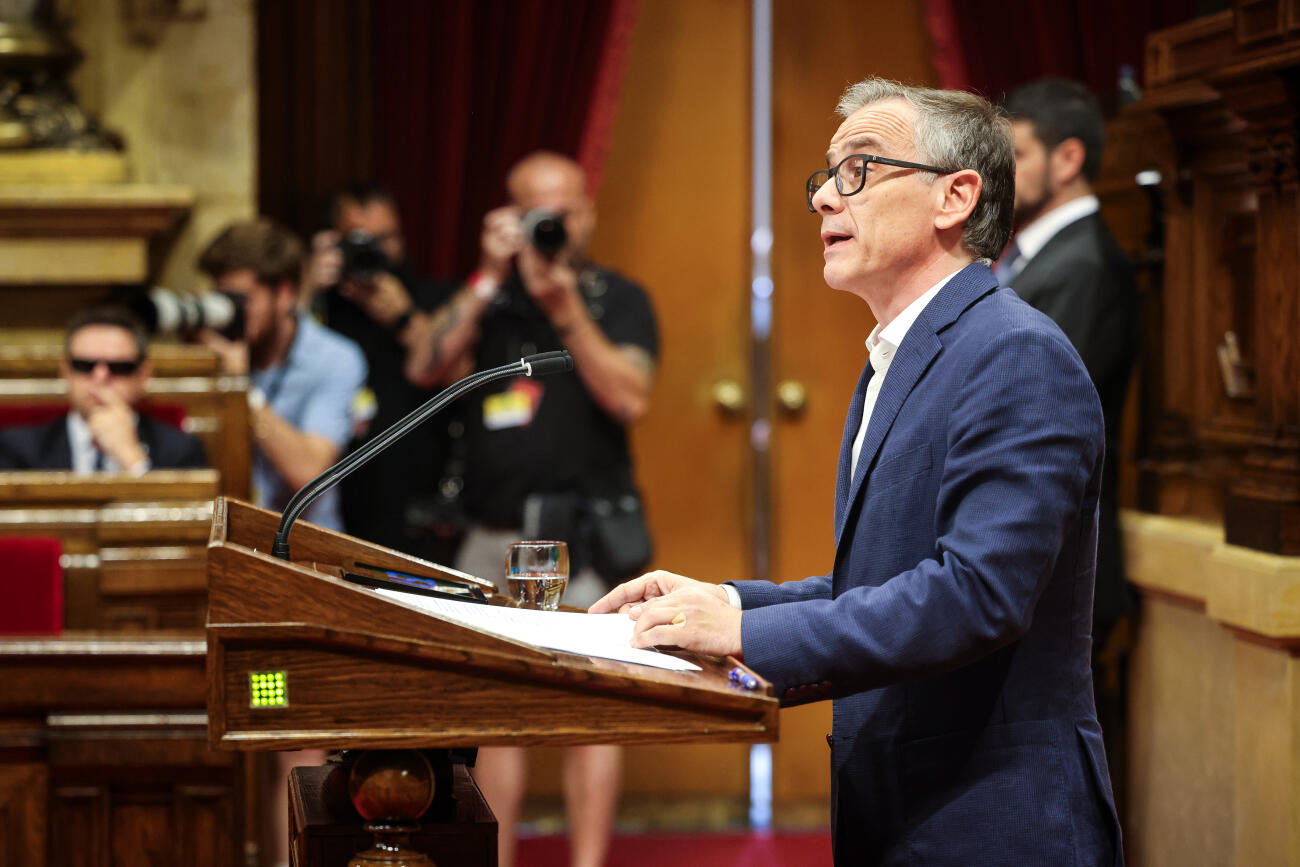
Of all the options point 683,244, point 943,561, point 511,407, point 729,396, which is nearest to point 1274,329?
point 943,561

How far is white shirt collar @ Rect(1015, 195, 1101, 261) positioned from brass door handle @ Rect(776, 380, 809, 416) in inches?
56.4

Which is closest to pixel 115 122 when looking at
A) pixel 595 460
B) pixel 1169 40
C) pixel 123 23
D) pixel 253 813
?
pixel 123 23

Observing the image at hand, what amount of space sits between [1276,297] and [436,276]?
254 centimetres

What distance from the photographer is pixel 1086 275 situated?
319 centimetres

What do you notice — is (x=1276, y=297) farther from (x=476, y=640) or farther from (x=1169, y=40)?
(x=476, y=640)

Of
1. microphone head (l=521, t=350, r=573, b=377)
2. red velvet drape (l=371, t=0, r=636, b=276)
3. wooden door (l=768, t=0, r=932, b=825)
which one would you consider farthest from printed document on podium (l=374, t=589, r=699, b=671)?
wooden door (l=768, t=0, r=932, b=825)

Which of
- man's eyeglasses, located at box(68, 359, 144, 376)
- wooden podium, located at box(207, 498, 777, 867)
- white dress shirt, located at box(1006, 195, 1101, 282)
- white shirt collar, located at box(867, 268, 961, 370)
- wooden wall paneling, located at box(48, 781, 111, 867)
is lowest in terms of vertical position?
wooden wall paneling, located at box(48, 781, 111, 867)

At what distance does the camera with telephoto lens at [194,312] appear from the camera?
387 cm

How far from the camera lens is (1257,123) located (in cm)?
278

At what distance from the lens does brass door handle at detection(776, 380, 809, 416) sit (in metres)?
4.70

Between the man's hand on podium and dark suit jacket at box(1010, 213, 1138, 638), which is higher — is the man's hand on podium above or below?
below

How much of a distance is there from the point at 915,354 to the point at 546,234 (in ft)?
6.98

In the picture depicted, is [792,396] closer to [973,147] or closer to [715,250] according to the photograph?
[715,250]

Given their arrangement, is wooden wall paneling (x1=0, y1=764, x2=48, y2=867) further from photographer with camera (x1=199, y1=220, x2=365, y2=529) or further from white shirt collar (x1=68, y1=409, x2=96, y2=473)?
photographer with camera (x1=199, y1=220, x2=365, y2=529)
